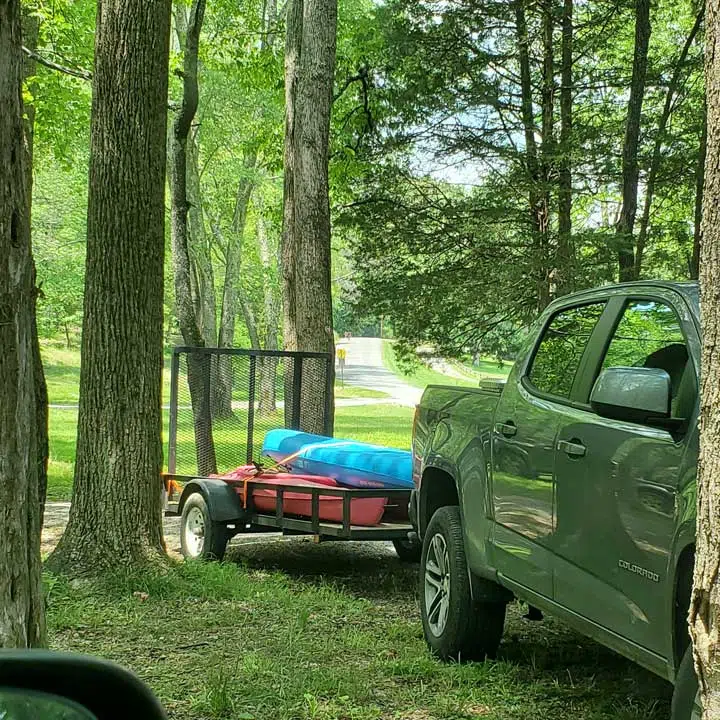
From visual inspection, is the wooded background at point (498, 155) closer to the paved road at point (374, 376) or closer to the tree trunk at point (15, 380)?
the tree trunk at point (15, 380)

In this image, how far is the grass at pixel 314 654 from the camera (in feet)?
18.2

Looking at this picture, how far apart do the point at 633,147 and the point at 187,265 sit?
23.3 ft

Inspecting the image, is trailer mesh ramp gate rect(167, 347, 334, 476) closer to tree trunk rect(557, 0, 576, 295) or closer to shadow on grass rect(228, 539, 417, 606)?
shadow on grass rect(228, 539, 417, 606)

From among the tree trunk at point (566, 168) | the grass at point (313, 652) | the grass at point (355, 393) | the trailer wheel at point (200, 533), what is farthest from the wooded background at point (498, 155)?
the grass at point (355, 393)

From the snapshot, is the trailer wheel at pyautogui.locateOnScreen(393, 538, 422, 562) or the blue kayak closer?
the blue kayak

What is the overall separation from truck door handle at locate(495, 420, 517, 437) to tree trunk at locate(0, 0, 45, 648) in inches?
100

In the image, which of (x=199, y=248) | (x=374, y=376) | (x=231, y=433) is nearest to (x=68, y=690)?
(x=231, y=433)

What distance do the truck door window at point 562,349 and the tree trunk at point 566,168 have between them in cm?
899

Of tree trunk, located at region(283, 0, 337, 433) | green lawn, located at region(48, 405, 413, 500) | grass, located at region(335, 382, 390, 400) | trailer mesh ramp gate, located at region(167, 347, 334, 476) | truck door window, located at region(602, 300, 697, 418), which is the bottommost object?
grass, located at region(335, 382, 390, 400)

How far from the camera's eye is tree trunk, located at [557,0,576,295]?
14.9 meters

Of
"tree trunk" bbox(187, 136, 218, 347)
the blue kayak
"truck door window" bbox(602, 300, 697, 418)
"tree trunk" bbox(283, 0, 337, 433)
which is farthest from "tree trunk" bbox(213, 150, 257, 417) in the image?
"truck door window" bbox(602, 300, 697, 418)

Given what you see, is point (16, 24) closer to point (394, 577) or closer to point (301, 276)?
point (394, 577)

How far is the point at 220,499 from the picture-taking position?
9172mm

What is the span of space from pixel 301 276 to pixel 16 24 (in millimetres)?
9480
